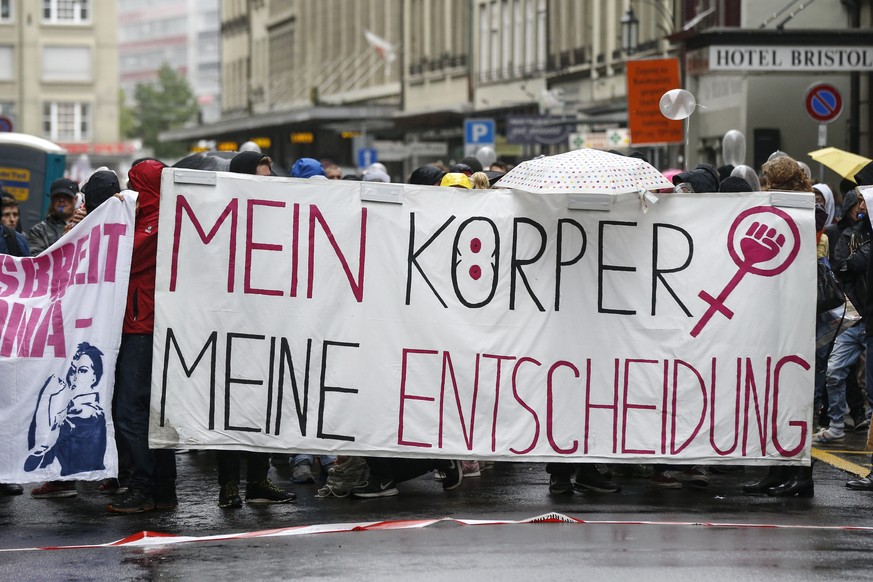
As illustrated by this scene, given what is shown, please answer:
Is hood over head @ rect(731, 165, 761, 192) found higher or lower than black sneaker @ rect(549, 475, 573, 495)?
higher

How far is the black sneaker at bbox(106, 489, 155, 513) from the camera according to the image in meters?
9.45

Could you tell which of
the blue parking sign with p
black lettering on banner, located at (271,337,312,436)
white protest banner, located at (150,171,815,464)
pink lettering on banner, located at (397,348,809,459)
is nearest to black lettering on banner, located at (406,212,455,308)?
white protest banner, located at (150,171,815,464)

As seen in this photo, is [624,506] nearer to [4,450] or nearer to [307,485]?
[307,485]

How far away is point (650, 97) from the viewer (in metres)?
25.0

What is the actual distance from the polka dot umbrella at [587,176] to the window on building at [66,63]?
291 ft

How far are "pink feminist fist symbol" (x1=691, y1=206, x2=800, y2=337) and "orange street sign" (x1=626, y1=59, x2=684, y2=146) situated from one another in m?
15.2

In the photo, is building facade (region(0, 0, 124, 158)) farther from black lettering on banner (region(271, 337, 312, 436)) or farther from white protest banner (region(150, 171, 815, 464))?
black lettering on banner (region(271, 337, 312, 436))

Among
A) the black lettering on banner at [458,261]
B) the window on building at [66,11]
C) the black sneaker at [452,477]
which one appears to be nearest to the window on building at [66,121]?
the window on building at [66,11]

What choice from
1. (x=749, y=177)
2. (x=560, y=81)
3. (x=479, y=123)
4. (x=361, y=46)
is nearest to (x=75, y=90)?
(x=361, y=46)

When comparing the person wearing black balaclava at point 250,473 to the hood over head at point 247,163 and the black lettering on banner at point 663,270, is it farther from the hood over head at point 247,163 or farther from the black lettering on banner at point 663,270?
the black lettering on banner at point 663,270

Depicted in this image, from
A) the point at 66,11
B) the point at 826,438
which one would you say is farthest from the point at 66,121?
the point at 826,438

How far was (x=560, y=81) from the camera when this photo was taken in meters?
41.4

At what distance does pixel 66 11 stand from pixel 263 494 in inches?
3506

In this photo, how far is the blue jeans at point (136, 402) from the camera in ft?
30.9
